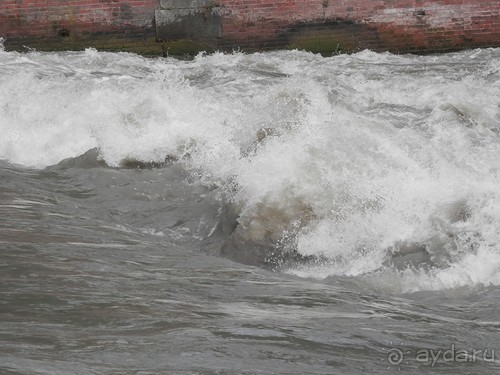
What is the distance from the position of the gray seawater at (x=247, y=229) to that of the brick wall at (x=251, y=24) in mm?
4074

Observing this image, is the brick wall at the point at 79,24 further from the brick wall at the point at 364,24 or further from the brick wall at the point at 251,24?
the brick wall at the point at 364,24

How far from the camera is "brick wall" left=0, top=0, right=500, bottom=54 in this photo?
14.6m

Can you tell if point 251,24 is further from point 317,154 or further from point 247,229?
point 247,229

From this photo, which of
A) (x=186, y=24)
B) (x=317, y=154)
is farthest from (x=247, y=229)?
(x=186, y=24)

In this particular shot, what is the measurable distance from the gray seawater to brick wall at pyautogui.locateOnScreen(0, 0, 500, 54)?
13.4 ft

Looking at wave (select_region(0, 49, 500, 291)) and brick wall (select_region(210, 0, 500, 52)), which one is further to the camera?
brick wall (select_region(210, 0, 500, 52))

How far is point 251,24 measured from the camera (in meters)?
14.8

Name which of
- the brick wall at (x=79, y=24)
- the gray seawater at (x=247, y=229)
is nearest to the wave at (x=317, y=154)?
the gray seawater at (x=247, y=229)

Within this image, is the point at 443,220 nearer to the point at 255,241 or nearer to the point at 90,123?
the point at 255,241

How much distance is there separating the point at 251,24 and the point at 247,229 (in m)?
9.24

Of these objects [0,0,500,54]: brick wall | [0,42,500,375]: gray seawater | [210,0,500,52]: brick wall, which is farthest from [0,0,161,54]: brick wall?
[0,42,500,375]: gray seawater

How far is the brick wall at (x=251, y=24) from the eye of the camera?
47.9 ft

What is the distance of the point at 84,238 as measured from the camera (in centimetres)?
559

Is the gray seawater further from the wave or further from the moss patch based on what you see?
the moss patch
